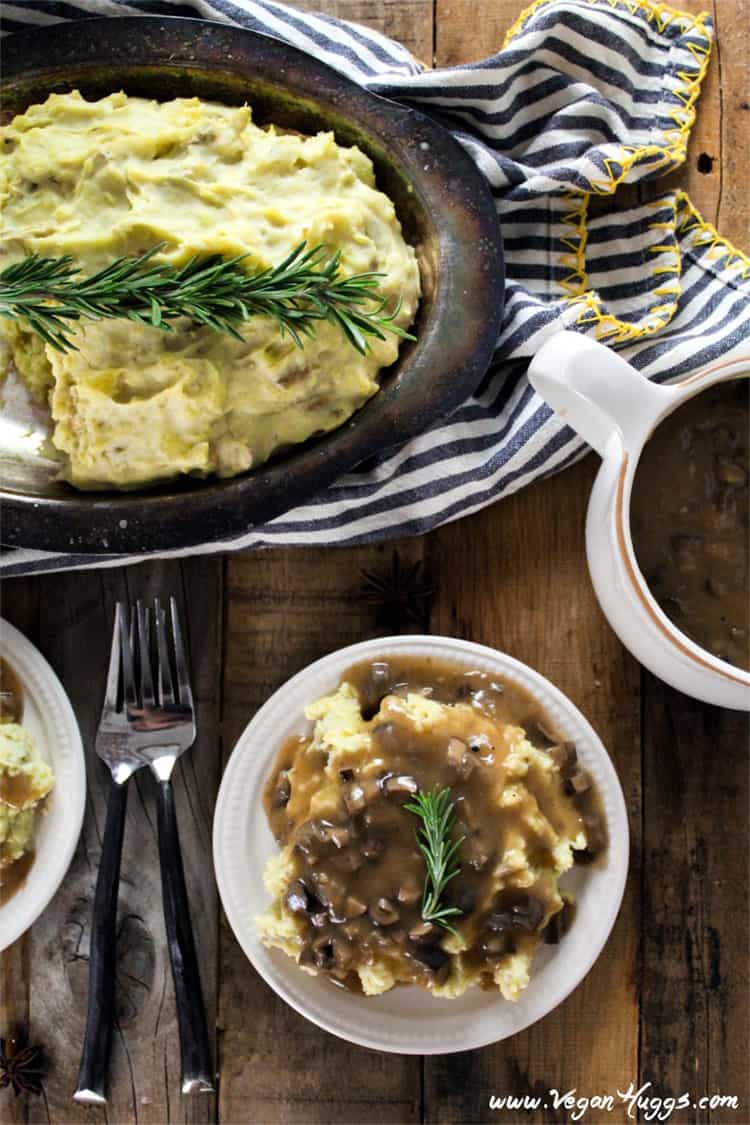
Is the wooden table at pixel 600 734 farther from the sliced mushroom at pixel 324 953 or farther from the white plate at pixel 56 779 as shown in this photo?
the sliced mushroom at pixel 324 953

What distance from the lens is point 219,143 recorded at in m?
1.71

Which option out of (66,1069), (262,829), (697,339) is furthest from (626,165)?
(66,1069)

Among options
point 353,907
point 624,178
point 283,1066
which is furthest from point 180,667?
point 624,178

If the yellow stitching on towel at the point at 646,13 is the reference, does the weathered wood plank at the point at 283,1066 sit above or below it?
below

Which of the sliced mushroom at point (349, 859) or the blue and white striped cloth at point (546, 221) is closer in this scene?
the sliced mushroom at point (349, 859)

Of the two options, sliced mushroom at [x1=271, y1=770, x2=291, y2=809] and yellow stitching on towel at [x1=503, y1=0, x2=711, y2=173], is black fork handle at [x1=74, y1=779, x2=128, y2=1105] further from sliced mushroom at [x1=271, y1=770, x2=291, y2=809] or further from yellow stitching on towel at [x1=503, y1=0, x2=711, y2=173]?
yellow stitching on towel at [x1=503, y1=0, x2=711, y2=173]

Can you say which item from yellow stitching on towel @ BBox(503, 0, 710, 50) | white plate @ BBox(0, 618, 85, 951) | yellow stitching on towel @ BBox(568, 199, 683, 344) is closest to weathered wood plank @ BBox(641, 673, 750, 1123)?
yellow stitching on towel @ BBox(568, 199, 683, 344)

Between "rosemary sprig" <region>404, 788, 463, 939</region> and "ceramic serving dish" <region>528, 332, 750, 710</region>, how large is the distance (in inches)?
15.6

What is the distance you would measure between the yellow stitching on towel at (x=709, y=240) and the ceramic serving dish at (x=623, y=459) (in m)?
0.38

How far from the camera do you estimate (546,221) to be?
1.99m

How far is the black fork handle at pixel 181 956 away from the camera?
6.33ft

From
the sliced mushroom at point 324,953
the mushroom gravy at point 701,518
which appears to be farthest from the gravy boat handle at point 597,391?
the sliced mushroom at point 324,953

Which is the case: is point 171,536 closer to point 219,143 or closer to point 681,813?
point 219,143

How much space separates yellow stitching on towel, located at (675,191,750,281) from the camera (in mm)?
2000
